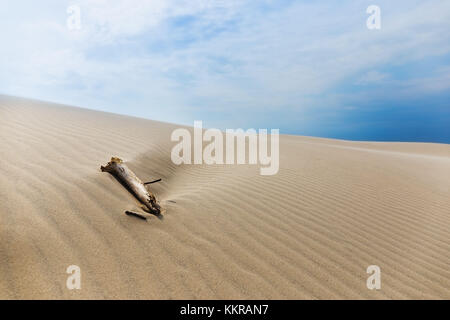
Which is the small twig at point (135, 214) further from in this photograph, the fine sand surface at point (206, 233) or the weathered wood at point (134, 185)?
the weathered wood at point (134, 185)

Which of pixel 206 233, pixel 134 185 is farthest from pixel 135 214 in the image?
pixel 206 233

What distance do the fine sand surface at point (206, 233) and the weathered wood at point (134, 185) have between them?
95 millimetres

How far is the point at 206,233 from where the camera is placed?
2.67 metres

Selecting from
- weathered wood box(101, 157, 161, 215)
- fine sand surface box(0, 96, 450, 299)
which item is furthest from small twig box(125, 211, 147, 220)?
weathered wood box(101, 157, 161, 215)

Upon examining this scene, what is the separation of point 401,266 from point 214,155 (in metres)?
4.12

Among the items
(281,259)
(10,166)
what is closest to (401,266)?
(281,259)

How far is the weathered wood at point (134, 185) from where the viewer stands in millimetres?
2871

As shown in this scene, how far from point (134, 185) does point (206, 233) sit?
111 centimetres

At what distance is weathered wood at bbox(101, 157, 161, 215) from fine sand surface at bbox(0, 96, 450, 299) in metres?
0.10

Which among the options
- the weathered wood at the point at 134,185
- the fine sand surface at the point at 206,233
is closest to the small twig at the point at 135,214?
the fine sand surface at the point at 206,233

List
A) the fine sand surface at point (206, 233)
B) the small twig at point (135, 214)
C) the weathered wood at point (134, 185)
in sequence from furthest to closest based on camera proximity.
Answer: the weathered wood at point (134, 185), the small twig at point (135, 214), the fine sand surface at point (206, 233)
